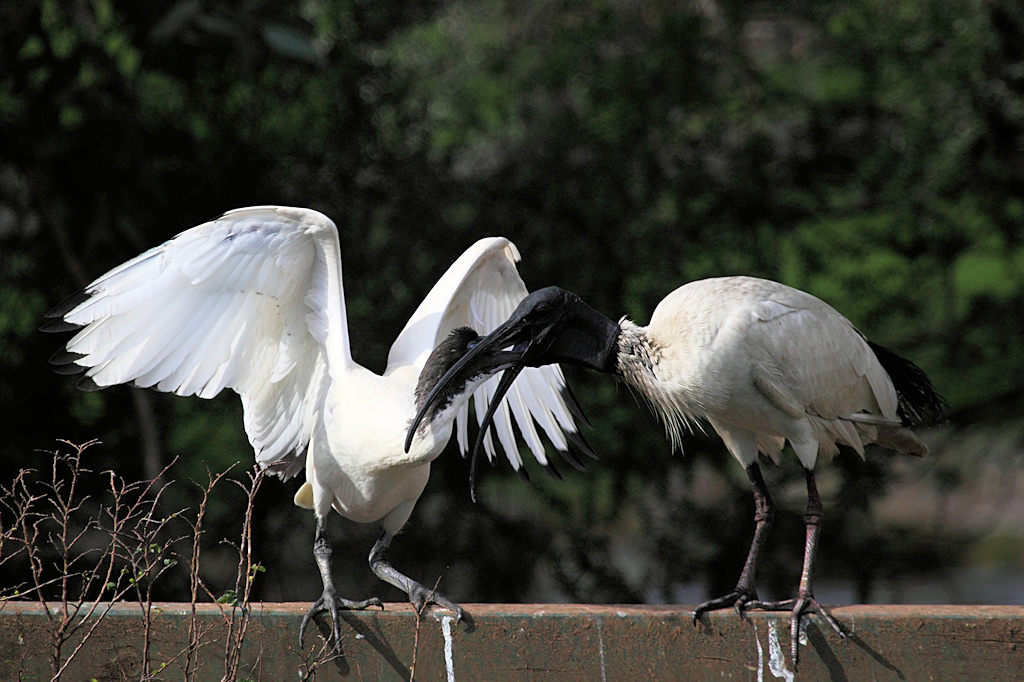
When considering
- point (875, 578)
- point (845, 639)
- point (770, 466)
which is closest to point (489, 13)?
point (770, 466)

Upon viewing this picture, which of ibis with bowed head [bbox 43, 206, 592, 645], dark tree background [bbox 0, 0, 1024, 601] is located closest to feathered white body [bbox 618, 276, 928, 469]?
ibis with bowed head [bbox 43, 206, 592, 645]

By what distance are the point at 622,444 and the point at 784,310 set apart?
2.72m

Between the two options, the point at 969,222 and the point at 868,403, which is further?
the point at 969,222

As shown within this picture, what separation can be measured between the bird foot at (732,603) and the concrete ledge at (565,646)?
1.0 inches

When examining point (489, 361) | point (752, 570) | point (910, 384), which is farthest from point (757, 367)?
point (910, 384)

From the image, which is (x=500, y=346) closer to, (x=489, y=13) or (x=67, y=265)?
(x=67, y=265)

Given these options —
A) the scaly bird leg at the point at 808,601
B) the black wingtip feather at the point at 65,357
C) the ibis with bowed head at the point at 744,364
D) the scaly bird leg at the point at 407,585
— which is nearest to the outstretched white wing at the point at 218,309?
the black wingtip feather at the point at 65,357

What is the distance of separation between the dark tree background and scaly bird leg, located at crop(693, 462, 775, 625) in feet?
7.87

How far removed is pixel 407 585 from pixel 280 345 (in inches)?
33.2

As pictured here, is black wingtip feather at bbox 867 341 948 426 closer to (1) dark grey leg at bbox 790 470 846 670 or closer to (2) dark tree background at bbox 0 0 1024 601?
(1) dark grey leg at bbox 790 470 846 670

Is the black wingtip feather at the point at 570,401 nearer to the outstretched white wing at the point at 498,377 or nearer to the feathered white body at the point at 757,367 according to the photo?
the outstretched white wing at the point at 498,377

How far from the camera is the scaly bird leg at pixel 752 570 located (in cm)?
305

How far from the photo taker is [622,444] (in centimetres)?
584

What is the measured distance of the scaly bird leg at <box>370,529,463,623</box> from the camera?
2.99 metres
